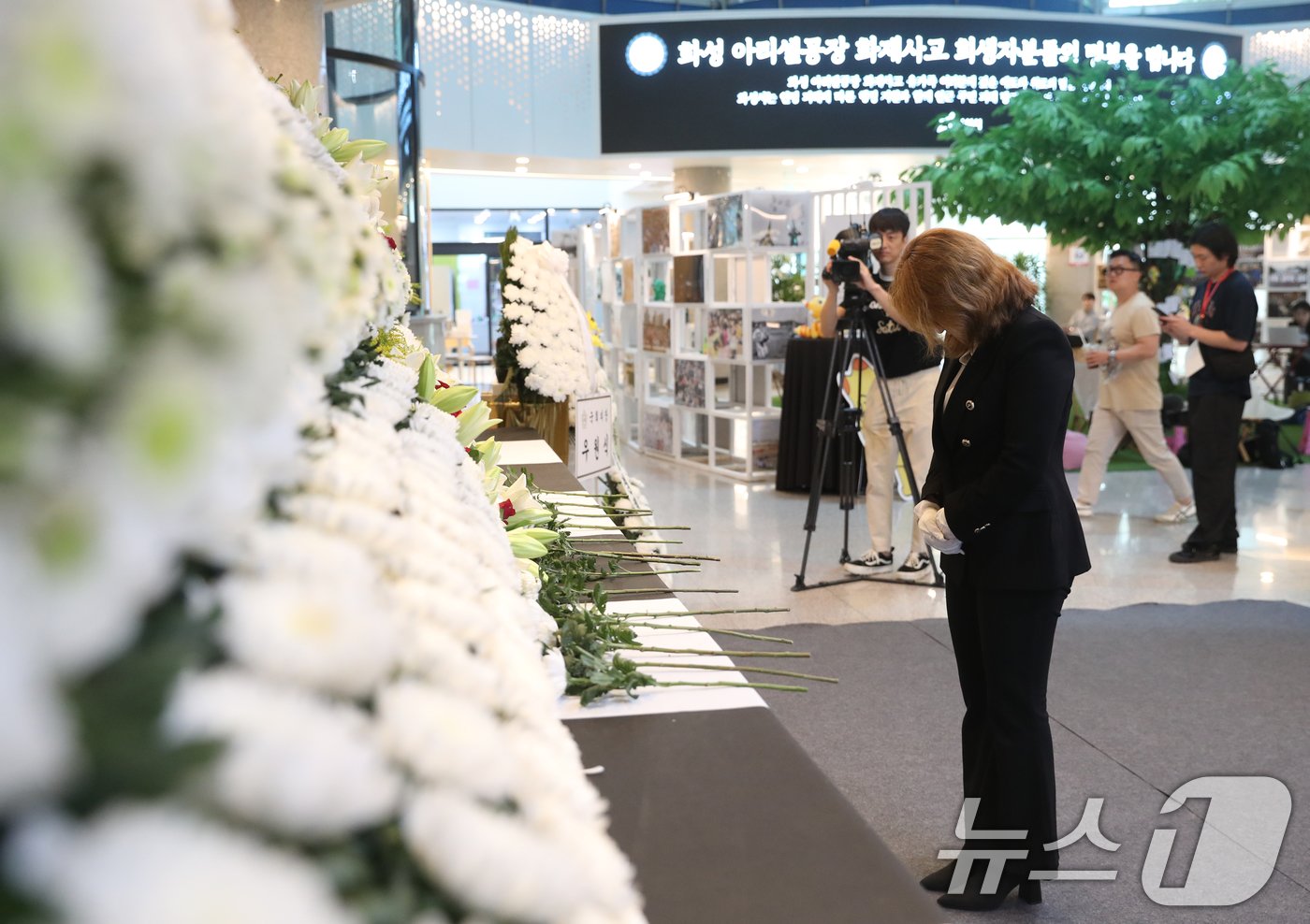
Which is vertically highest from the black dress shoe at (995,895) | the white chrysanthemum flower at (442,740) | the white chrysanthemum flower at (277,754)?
the white chrysanthemum flower at (277,754)

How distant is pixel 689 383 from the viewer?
31.5 ft

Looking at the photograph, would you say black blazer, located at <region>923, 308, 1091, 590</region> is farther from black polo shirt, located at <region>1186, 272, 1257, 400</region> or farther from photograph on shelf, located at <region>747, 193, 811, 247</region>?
photograph on shelf, located at <region>747, 193, 811, 247</region>

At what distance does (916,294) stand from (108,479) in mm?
2238

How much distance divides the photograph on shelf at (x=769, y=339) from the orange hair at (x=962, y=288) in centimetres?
628

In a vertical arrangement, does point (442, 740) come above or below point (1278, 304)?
below

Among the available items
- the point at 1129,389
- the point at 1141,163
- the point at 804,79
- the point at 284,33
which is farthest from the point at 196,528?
the point at 804,79

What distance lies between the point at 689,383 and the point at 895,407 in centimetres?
438

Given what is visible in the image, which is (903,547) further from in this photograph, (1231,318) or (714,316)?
(714,316)

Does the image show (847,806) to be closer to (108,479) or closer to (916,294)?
(108,479)

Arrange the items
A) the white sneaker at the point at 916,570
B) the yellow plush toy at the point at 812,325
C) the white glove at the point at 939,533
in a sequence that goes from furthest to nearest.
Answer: the yellow plush toy at the point at 812,325
the white sneaker at the point at 916,570
the white glove at the point at 939,533

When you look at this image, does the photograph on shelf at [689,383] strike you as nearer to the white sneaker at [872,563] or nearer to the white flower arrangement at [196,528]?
the white sneaker at [872,563]

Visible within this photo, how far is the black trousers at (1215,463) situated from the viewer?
5.92 m

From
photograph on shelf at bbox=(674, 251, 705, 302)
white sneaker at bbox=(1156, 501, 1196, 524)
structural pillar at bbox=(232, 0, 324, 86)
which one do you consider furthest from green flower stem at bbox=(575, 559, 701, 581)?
photograph on shelf at bbox=(674, 251, 705, 302)

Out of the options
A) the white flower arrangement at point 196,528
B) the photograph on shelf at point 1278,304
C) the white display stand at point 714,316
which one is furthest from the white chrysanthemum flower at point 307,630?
the photograph on shelf at point 1278,304
